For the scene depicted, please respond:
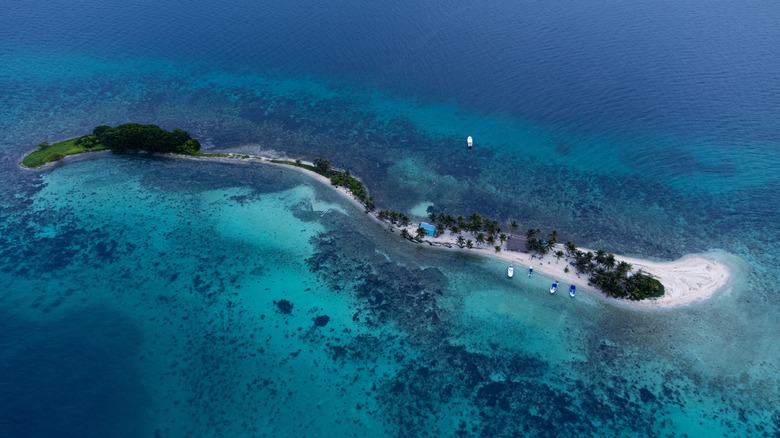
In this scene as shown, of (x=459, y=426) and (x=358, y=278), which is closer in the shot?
(x=459, y=426)

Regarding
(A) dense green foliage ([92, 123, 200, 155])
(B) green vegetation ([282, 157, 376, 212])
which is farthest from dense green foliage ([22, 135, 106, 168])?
(B) green vegetation ([282, 157, 376, 212])

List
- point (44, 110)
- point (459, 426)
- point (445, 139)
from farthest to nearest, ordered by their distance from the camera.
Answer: point (44, 110) < point (445, 139) < point (459, 426)

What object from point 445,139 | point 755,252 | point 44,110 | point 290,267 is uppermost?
point 44,110

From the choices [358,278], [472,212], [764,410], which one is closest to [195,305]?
[358,278]

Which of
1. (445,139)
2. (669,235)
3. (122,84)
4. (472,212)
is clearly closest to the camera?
(669,235)

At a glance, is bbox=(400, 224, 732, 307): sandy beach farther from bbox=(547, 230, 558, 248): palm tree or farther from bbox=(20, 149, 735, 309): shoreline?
bbox=(547, 230, 558, 248): palm tree

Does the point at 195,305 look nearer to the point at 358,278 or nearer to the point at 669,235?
the point at 358,278
